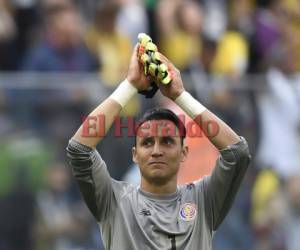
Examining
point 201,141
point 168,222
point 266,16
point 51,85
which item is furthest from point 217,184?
point 266,16

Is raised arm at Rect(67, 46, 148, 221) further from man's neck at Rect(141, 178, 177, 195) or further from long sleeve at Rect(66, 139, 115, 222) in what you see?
man's neck at Rect(141, 178, 177, 195)

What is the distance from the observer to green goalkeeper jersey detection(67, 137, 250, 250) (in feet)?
21.8

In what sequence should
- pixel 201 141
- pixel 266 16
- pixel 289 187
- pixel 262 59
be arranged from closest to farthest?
pixel 201 141 → pixel 289 187 → pixel 262 59 → pixel 266 16

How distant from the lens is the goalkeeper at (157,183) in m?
6.64

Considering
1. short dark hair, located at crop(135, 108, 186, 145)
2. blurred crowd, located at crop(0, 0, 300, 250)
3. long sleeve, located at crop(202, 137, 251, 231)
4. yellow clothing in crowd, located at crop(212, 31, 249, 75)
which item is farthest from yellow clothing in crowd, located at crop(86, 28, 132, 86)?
long sleeve, located at crop(202, 137, 251, 231)

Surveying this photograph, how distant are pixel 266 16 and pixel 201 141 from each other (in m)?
3.60

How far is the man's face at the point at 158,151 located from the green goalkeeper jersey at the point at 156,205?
0.50 feet

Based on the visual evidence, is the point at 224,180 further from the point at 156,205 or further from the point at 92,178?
the point at 92,178

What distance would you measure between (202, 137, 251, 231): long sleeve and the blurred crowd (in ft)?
13.0

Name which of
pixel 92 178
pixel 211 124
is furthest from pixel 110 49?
pixel 92 178

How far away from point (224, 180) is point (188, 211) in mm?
285

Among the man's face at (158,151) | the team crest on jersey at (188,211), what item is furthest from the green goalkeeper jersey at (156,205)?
the man's face at (158,151)

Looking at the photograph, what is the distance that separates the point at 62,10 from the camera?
11820 mm

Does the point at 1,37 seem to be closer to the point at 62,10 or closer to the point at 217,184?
the point at 62,10
